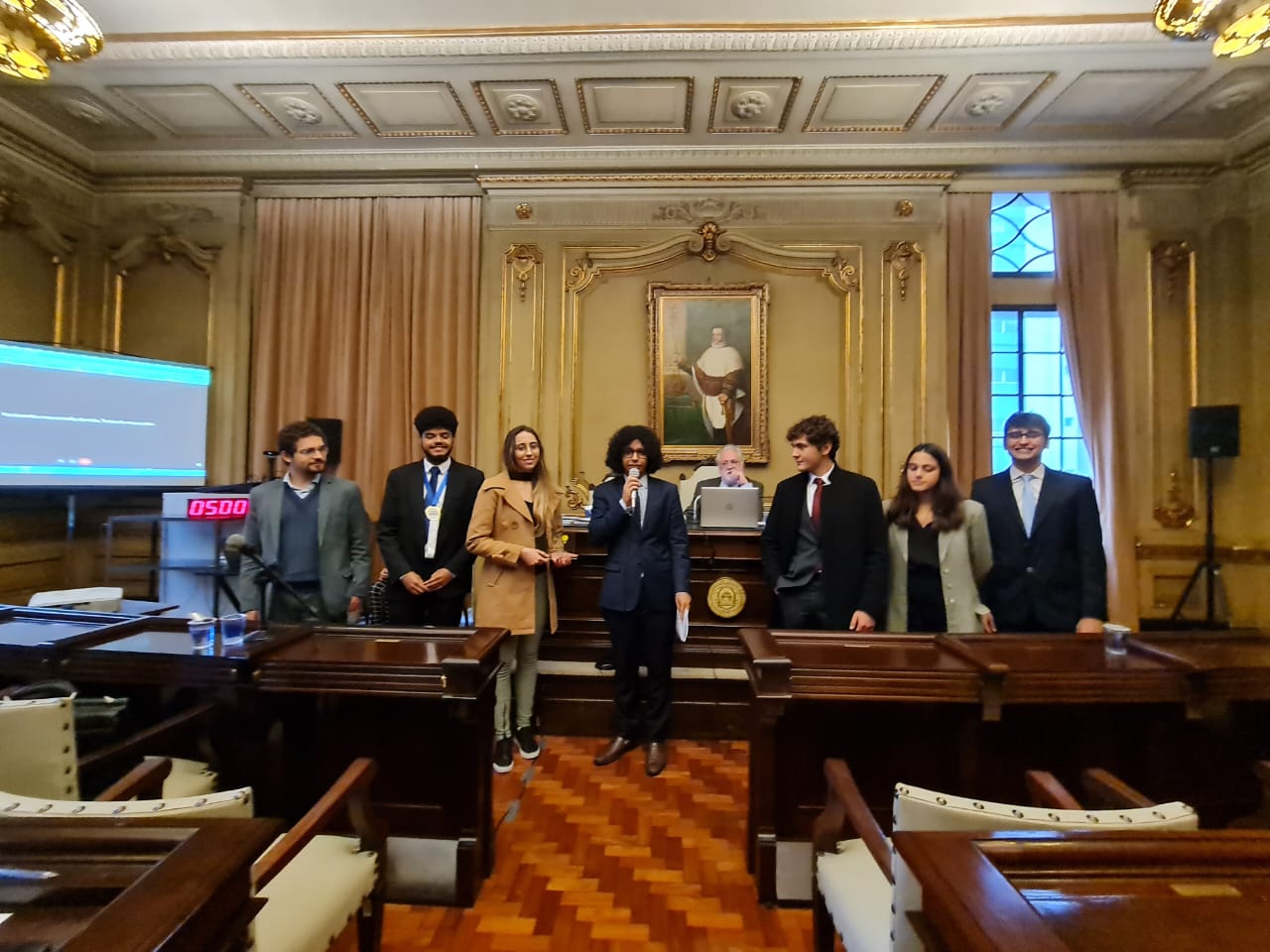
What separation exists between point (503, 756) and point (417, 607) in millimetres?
779

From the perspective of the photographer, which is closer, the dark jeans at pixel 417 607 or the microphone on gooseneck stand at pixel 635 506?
the microphone on gooseneck stand at pixel 635 506

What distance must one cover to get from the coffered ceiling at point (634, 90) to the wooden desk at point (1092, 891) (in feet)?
12.6

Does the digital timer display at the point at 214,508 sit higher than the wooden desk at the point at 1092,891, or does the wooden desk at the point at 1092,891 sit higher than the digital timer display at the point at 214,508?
the digital timer display at the point at 214,508

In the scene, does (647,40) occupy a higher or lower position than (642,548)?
higher

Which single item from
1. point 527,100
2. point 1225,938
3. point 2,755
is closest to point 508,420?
point 527,100

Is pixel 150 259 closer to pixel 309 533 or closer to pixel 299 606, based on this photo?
pixel 309 533

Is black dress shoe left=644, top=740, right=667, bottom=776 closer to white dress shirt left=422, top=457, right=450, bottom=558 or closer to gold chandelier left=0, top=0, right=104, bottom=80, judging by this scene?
white dress shirt left=422, top=457, right=450, bottom=558

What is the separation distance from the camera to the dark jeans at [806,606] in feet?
8.64

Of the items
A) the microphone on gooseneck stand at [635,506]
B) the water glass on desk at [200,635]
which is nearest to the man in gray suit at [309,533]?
the water glass on desk at [200,635]

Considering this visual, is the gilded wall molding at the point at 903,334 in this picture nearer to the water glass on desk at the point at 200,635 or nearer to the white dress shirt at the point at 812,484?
the white dress shirt at the point at 812,484

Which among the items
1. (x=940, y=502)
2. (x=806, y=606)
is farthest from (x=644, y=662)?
(x=940, y=502)

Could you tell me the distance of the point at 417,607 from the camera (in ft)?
9.93

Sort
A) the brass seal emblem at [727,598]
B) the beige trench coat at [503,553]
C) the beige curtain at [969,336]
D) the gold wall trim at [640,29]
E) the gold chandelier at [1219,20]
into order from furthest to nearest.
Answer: the beige curtain at [969,336] < the brass seal emblem at [727,598] < the gold wall trim at [640,29] < the beige trench coat at [503,553] < the gold chandelier at [1219,20]

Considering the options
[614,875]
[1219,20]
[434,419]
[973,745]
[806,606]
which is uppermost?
[1219,20]
